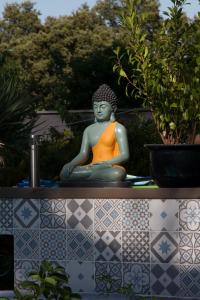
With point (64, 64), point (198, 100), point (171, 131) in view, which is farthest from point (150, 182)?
point (64, 64)

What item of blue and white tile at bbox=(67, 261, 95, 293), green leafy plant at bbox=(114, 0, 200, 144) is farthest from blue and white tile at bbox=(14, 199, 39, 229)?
green leafy plant at bbox=(114, 0, 200, 144)

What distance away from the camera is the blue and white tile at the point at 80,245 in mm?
5125

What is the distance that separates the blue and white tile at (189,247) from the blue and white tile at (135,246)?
0.23m

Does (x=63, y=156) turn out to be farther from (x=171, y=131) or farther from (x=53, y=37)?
(x=53, y=37)

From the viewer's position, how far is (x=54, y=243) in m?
5.20

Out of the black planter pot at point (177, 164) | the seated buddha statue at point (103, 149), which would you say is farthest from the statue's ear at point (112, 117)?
the black planter pot at point (177, 164)

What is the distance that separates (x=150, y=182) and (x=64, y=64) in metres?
31.8

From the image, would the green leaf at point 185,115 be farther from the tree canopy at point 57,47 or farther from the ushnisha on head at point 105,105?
the tree canopy at point 57,47

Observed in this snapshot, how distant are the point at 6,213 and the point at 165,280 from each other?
1.19 metres

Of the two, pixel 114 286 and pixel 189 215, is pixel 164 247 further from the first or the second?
pixel 114 286

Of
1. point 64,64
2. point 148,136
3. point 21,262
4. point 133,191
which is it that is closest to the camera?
point 133,191

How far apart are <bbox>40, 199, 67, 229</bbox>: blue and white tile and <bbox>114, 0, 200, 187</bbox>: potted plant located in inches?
26.4

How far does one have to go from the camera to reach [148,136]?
1138cm

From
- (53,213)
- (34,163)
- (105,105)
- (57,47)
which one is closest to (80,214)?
(53,213)
